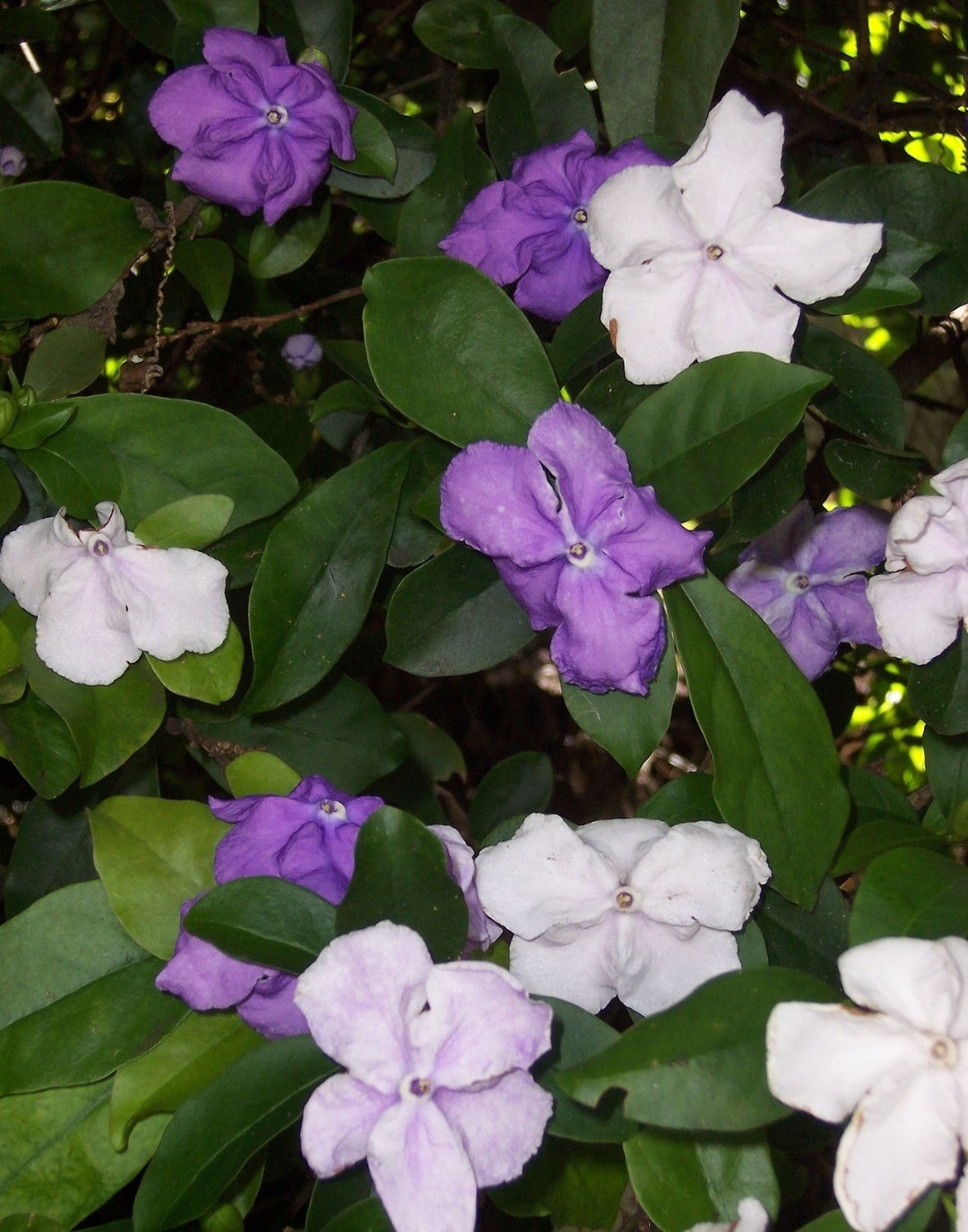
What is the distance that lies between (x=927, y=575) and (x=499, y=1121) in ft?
1.59

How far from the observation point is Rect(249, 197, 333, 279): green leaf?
1.20 meters

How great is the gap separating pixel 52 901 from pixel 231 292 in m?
0.86

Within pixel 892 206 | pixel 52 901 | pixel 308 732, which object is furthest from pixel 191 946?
pixel 892 206

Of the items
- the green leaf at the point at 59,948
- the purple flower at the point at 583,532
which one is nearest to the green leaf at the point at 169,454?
the purple flower at the point at 583,532

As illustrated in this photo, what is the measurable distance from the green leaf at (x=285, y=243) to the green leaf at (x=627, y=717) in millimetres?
565

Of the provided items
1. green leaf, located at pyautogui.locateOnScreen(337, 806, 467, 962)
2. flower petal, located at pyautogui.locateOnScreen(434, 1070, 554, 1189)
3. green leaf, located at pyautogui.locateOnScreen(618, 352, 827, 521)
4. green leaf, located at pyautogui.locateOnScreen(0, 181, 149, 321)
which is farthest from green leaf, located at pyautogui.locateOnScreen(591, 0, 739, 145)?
flower petal, located at pyautogui.locateOnScreen(434, 1070, 554, 1189)

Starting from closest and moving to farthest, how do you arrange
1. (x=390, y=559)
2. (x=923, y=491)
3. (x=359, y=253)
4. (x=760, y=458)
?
(x=760, y=458), (x=923, y=491), (x=390, y=559), (x=359, y=253)

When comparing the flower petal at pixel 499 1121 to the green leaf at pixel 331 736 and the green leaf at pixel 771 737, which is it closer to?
the green leaf at pixel 771 737

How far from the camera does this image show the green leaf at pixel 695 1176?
2.66ft

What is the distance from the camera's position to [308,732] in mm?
1158

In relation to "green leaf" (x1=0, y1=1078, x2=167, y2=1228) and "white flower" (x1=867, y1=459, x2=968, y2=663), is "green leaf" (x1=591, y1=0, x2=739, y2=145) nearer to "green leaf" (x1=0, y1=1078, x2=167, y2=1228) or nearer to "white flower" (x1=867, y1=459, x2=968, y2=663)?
"white flower" (x1=867, y1=459, x2=968, y2=663)

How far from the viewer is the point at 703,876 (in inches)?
33.2

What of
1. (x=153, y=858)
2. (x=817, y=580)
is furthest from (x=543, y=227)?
(x=153, y=858)

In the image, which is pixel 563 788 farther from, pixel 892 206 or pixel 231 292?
pixel 892 206
